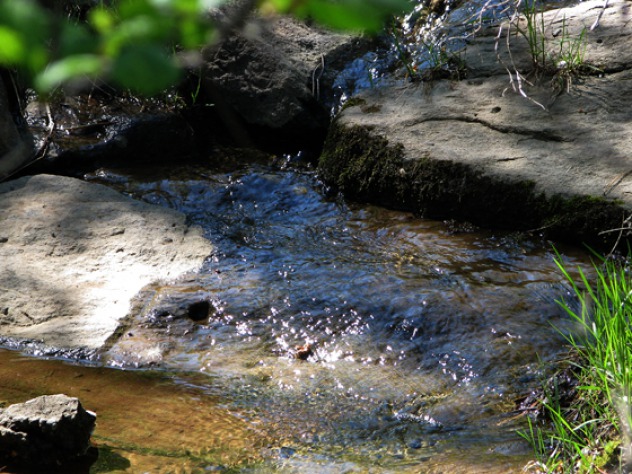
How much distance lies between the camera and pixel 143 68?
87 centimetres

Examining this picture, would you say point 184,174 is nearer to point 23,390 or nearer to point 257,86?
point 257,86

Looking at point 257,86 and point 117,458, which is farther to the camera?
point 257,86

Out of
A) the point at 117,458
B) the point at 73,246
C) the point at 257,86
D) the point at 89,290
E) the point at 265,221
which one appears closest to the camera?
the point at 117,458

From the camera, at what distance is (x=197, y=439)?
297cm

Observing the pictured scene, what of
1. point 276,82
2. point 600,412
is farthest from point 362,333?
point 276,82

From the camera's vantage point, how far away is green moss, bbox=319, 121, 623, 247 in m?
4.44

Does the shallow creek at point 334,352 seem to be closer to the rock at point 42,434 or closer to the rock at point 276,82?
the rock at point 42,434

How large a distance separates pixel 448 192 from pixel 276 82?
210 centimetres

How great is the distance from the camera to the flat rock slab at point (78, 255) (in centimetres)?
394

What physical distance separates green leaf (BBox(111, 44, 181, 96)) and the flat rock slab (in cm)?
311

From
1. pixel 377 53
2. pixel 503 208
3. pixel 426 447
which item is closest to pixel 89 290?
pixel 426 447

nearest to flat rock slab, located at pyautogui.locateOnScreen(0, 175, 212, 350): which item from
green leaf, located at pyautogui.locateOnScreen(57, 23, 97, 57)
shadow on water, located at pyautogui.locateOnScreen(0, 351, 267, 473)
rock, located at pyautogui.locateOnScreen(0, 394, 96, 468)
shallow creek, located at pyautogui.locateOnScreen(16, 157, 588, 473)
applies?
shallow creek, located at pyautogui.locateOnScreen(16, 157, 588, 473)

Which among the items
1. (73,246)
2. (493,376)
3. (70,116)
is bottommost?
(493,376)

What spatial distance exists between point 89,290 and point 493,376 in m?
2.19
